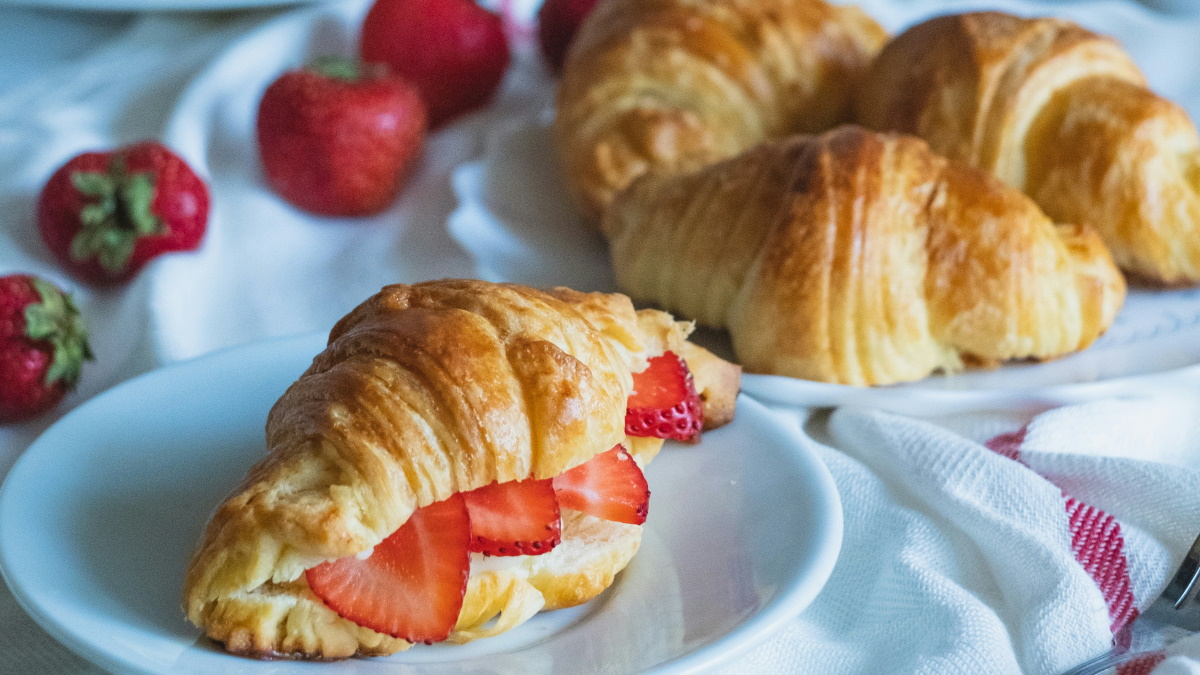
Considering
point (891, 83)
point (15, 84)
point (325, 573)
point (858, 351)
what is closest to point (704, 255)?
point (858, 351)

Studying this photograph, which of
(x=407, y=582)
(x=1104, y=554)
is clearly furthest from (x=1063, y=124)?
(x=407, y=582)

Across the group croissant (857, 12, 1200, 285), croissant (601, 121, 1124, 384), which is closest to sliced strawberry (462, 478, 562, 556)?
croissant (601, 121, 1124, 384)

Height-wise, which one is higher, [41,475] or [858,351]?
[41,475]

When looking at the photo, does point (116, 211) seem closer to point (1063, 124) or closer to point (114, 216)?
point (114, 216)

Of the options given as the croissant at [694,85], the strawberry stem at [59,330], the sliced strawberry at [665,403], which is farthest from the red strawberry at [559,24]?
the sliced strawberry at [665,403]

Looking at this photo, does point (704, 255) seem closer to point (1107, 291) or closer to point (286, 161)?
point (1107, 291)

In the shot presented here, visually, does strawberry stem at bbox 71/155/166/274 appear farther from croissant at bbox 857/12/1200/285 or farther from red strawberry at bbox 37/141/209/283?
croissant at bbox 857/12/1200/285
